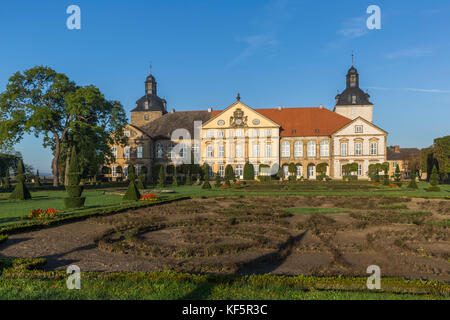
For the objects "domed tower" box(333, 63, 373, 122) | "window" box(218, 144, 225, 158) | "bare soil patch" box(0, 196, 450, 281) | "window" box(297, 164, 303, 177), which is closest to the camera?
"bare soil patch" box(0, 196, 450, 281)

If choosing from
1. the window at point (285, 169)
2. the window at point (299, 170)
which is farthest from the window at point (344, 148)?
the window at point (285, 169)

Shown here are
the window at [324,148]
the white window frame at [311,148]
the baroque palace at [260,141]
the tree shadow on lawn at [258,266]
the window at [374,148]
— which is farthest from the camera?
the white window frame at [311,148]

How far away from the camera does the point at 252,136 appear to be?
49.4m

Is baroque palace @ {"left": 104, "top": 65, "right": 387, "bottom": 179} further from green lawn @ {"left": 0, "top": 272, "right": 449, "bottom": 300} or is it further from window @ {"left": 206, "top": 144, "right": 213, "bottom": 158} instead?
green lawn @ {"left": 0, "top": 272, "right": 449, "bottom": 300}

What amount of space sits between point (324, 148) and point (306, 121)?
551 centimetres

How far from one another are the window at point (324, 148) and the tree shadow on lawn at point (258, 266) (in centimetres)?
4305

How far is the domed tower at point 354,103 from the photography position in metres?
61.6

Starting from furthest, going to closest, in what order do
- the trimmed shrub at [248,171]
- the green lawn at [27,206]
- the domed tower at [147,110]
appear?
the domed tower at [147,110], the trimmed shrub at [248,171], the green lawn at [27,206]

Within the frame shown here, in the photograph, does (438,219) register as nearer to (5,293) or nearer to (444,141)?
(5,293)

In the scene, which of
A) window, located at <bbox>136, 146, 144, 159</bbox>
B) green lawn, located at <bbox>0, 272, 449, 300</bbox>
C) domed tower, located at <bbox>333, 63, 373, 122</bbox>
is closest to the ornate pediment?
window, located at <bbox>136, 146, 144, 159</bbox>

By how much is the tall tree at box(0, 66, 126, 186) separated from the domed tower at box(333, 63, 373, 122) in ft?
151

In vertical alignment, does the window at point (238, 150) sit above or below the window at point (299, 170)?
above

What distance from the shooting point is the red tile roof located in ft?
163

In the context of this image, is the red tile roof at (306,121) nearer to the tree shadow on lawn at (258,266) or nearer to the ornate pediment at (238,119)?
the ornate pediment at (238,119)
